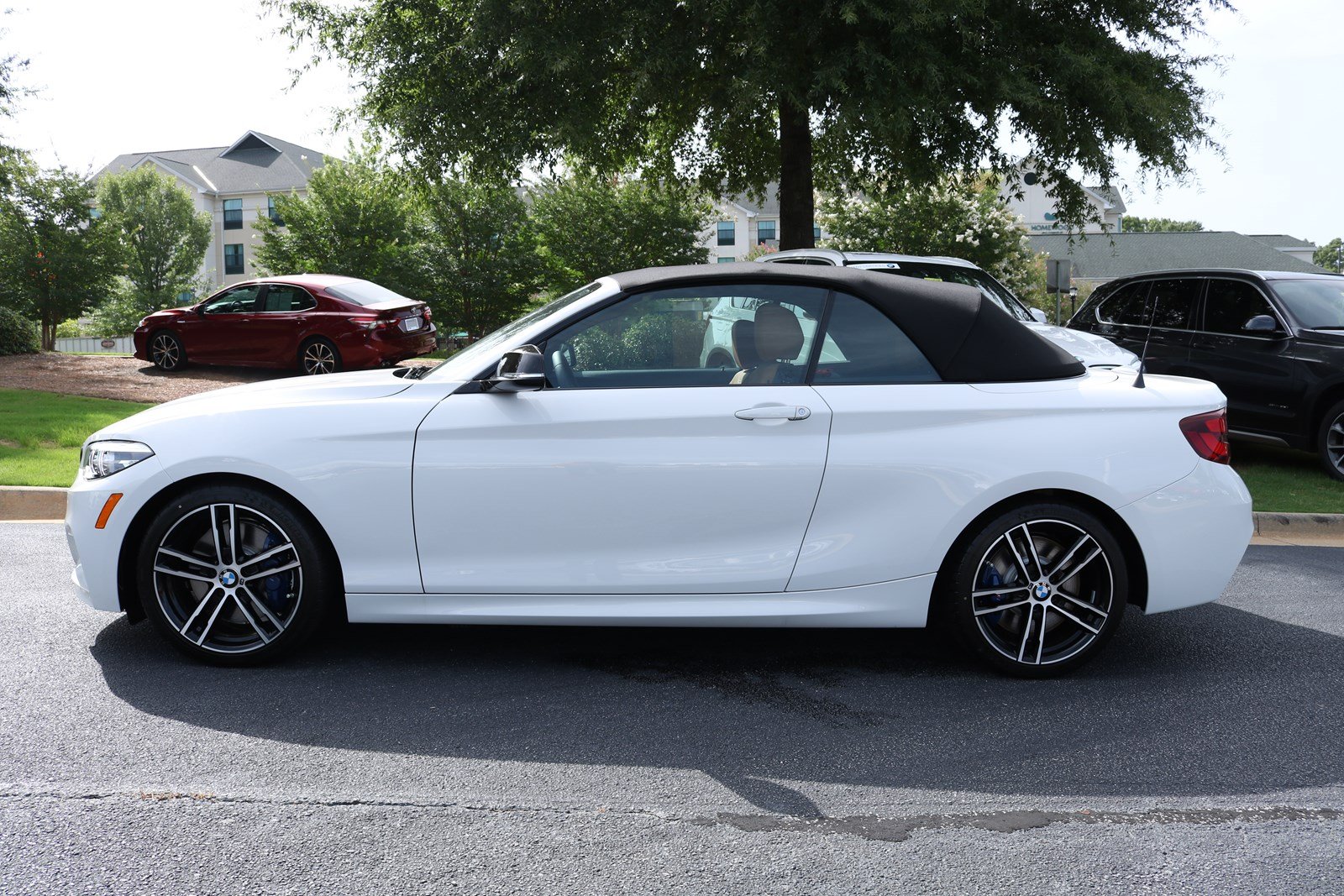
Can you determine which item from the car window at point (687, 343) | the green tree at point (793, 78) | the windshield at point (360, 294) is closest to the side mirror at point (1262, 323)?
the green tree at point (793, 78)

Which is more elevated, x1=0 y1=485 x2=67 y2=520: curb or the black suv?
the black suv

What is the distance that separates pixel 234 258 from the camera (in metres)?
63.9

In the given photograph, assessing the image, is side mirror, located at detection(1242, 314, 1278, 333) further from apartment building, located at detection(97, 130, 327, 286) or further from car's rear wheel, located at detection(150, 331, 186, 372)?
apartment building, located at detection(97, 130, 327, 286)

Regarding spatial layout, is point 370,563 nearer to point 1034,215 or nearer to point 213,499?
point 213,499

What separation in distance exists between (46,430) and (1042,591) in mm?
10149

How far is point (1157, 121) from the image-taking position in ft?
47.8

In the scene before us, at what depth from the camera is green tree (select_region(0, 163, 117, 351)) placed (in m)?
29.0

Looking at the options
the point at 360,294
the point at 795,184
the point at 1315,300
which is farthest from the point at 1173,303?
the point at 360,294

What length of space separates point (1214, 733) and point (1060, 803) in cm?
96

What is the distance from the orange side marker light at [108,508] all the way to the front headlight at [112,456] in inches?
4.1

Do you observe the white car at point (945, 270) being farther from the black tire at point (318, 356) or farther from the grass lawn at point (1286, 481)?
the black tire at point (318, 356)

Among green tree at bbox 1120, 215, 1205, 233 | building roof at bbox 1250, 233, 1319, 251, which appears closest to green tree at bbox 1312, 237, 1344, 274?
green tree at bbox 1120, 215, 1205, 233

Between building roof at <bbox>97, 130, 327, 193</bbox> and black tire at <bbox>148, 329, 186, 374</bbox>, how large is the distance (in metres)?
45.3

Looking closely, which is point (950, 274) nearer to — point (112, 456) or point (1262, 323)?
point (1262, 323)
